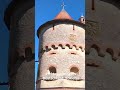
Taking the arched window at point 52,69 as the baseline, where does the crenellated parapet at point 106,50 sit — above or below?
above

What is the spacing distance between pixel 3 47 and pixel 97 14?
35cm

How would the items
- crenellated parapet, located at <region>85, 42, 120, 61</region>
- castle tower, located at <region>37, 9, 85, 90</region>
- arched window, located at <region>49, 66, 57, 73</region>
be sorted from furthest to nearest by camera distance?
1. arched window, located at <region>49, 66, 57, 73</region>
2. castle tower, located at <region>37, 9, 85, 90</region>
3. crenellated parapet, located at <region>85, 42, 120, 61</region>

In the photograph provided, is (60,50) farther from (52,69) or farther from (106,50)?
(106,50)

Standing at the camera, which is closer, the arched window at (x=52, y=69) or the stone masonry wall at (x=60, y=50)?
the stone masonry wall at (x=60, y=50)

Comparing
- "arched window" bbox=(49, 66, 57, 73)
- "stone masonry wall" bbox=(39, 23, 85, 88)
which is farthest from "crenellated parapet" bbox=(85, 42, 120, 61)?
"arched window" bbox=(49, 66, 57, 73)

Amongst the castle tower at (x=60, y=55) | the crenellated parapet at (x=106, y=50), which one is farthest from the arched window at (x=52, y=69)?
the crenellated parapet at (x=106, y=50)

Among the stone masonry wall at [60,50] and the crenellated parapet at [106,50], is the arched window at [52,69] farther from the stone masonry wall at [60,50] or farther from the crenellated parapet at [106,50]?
the crenellated parapet at [106,50]

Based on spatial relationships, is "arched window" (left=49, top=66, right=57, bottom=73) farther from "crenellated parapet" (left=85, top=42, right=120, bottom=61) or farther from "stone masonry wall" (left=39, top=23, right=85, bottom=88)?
"crenellated parapet" (left=85, top=42, right=120, bottom=61)

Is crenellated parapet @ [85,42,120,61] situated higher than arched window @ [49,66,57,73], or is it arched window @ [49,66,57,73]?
crenellated parapet @ [85,42,120,61]

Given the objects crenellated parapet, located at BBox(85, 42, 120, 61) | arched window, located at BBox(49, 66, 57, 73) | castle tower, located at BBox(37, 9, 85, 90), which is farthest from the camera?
arched window, located at BBox(49, 66, 57, 73)

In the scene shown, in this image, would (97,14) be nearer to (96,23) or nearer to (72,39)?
(96,23)

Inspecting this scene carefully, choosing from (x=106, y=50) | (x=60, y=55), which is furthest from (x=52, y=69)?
(x=106, y=50)

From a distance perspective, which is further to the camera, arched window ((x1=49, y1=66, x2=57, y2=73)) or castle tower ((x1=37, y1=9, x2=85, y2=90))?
arched window ((x1=49, y1=66, x2=57, y2=73))

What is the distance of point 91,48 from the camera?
1.28m
